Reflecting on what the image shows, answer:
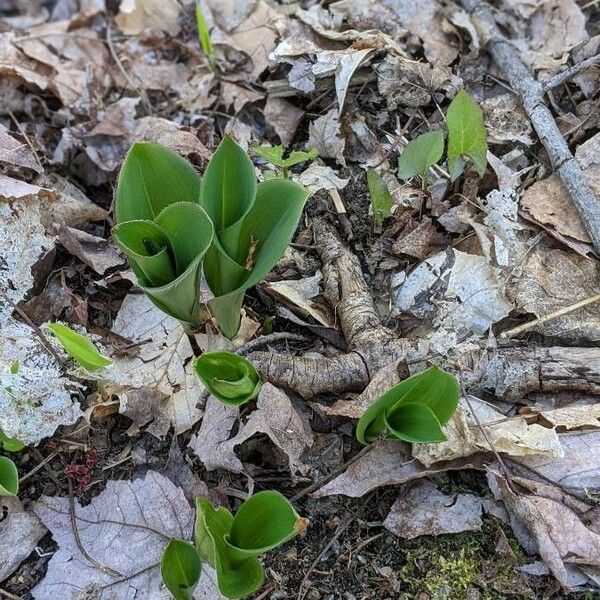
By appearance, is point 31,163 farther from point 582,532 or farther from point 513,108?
point 582,532

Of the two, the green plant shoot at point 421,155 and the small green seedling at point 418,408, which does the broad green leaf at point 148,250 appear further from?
the green plant shoot at point 421,155

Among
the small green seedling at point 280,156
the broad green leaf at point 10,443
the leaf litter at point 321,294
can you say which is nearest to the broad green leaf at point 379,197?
the leaf litter at point 321,294

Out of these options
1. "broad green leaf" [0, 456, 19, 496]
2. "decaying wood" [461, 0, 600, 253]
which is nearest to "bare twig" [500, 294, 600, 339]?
"decaying wood" [461, 0, 600, 253]

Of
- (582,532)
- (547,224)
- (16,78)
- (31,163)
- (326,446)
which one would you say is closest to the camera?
(582,532)

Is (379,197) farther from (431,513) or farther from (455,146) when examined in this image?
(431,513)

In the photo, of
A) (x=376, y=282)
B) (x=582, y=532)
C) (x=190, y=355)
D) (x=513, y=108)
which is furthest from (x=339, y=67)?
(x=582, y=532)

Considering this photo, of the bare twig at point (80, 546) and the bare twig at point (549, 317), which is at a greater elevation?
the bare twig at point (549, 317)
